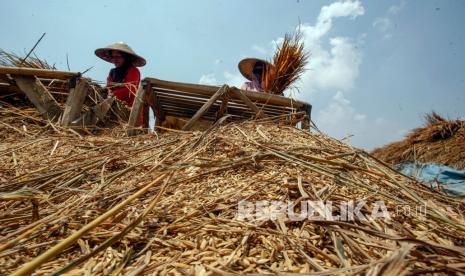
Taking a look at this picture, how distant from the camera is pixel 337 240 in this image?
3.25 ft

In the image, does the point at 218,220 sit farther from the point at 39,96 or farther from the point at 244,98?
the point at 39,96

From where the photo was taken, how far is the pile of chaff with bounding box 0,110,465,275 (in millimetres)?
880

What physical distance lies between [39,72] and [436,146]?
296 inches

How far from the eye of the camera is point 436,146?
22.2 ft

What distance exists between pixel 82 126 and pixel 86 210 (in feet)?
7.65

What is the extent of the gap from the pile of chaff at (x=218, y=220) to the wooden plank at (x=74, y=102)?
1271 mm

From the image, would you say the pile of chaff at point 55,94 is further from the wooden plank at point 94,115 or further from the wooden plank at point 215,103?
the wooden plank at point 215,103

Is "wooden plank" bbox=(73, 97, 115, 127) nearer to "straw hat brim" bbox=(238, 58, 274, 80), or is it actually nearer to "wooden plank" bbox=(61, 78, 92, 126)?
"wooden plank" bbox=(61, 78, 92, 126)

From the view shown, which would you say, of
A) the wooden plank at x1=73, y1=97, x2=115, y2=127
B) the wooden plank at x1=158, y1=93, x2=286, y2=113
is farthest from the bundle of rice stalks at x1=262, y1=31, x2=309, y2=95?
the wooden plank at x1=73, y1=97, x2=115, y2=127

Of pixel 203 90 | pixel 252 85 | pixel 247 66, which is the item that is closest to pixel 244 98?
pixel 203 90

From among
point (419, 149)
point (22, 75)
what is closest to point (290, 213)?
point (22, 75)

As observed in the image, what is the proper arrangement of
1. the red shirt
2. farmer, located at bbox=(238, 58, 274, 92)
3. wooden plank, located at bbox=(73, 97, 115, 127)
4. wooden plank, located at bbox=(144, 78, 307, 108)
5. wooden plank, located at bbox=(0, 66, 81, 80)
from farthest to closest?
farmer, located at bbox=(238, 58, 274, 92) → the red shirt → wooden plank, located at bbox=(144, 78, 307, 108) → wooden plank, located at bbox=(73, 97, 115, 127) → wooden plank, located at bbox=(0, 66, 81, 80)

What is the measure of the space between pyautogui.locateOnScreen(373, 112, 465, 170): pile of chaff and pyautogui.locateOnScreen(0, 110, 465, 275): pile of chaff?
533 centimetres

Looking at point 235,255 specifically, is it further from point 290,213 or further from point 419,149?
point 419,149
